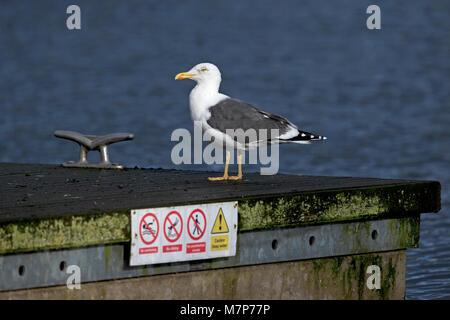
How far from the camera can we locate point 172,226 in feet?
29.5

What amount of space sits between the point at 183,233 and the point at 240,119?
1.51m

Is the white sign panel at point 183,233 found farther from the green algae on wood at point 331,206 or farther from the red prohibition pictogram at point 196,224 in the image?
the green algae on wood at point 331,206

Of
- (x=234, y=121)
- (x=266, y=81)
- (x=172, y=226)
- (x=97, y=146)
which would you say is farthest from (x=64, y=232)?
(x=266, y=81)

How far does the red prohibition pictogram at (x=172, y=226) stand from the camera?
8977mm

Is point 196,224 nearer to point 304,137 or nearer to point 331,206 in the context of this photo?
point 331,206

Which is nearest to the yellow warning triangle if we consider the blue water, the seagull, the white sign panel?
the white sign panel

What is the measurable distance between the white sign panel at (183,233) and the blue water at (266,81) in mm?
4046

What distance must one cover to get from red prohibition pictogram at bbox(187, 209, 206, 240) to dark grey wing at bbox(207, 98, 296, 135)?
48.5 inches

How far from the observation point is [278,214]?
942cm

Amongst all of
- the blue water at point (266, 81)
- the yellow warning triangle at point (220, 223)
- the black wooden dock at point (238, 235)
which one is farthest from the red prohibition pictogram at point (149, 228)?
the blue water at point (266, 81)

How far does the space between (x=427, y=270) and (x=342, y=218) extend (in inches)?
165

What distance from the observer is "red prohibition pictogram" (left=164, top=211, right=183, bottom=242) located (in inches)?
353
